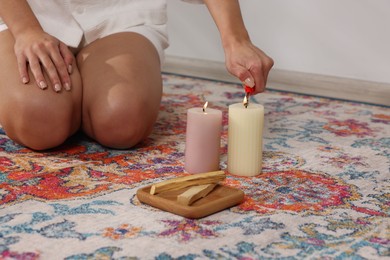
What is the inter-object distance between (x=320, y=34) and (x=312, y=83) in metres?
0.19

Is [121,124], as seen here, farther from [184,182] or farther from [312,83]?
[312,83]

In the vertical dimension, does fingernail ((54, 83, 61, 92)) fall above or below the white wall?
below

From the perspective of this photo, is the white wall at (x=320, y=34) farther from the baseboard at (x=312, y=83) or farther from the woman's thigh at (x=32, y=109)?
the woman's thigh at (x=32, y=109)

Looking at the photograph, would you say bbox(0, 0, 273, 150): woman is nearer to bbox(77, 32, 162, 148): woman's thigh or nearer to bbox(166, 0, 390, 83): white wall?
bbox(77, 32, 162, 148): woman's thigh

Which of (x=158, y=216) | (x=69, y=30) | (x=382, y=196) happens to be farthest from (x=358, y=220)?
(x=69, y=30)

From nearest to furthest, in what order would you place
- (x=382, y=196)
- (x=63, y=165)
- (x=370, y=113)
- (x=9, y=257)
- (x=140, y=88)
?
1. (x=9, y=257)
2. (x=382, y=196)
3. (x=63, y=165)
4. (x=140, y=88)
5. (x=370, y=113)

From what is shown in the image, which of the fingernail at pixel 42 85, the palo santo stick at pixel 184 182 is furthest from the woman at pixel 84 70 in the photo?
the palo santo stick at pixel 184 182

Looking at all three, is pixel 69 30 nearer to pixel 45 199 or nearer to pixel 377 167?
pixel 45 199

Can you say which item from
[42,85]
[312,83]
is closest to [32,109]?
[42,85]

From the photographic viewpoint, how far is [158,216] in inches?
45.4

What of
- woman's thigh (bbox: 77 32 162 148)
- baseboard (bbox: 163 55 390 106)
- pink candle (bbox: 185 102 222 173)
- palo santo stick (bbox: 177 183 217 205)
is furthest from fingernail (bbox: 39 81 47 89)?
baseboard (bbox: 163 55 390 106)

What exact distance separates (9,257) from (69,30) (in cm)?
87

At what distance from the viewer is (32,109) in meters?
1.49

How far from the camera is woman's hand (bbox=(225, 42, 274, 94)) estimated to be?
4.53 ft
